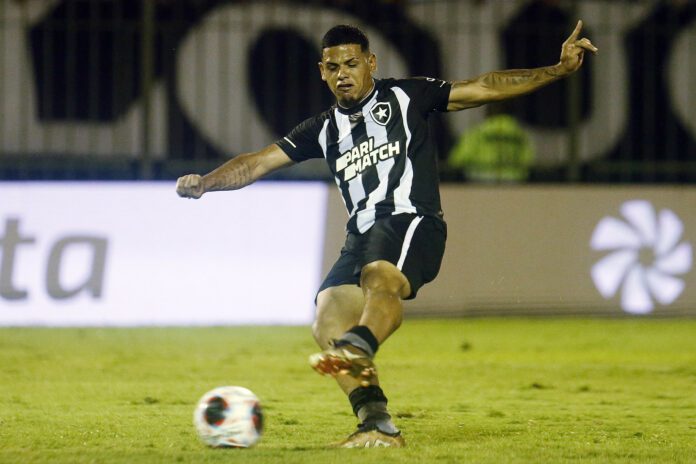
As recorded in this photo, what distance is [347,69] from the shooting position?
253 inches

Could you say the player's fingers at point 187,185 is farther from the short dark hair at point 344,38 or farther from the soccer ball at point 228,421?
the soccer ball at point 228,421

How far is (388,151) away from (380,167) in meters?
0.08

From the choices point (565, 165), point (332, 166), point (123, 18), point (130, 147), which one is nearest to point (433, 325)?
point (565, 165)

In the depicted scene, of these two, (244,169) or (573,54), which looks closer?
(573,54)

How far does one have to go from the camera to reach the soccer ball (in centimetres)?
598

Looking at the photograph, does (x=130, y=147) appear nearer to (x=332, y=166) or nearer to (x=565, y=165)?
(x=565, y=165)

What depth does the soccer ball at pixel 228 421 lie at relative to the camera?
5.98 metres

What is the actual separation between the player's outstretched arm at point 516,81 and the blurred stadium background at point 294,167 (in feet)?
21.2

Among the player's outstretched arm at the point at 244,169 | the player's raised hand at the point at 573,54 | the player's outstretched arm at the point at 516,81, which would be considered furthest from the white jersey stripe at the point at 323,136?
the player's raised hand at the point at 573,54

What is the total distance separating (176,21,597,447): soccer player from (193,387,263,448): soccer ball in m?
0.45

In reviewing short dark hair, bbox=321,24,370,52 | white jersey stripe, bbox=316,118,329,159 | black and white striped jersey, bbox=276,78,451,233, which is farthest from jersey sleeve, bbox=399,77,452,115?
white jersey stripe, bbox=316,118,329,159

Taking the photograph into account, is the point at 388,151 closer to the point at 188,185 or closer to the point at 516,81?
the point at 516,81

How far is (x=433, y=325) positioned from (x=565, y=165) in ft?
8.47

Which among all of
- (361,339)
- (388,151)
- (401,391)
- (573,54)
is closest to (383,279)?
(361,339)
